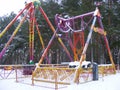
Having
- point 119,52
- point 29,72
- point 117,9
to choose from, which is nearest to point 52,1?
point 117,9

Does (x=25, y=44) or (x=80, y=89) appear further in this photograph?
(x=25, y=44)

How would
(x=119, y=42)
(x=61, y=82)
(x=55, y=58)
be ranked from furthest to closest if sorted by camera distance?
(x=55, y=58), (x=119, y=42), (x=61, y=82)

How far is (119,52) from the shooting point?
121 ft

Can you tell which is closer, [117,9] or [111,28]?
[111,28]

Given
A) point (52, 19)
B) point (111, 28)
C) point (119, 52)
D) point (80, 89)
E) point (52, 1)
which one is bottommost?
point (80, 89)

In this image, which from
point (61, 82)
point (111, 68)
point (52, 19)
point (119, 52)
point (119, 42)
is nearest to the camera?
point (61, 82)

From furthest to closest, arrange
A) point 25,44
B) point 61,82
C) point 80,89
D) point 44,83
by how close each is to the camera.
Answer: point 25,44 < point 44,83 < point 61,82 < point 80,89

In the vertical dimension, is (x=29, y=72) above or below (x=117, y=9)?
below

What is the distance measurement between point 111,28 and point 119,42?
3.24 metres

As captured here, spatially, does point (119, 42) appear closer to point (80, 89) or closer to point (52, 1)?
point (52, 1)

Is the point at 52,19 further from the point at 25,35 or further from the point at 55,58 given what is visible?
the point at 55,58

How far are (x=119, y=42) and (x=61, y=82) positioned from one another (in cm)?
2000

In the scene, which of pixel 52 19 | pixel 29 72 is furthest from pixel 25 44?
pixel 29 72

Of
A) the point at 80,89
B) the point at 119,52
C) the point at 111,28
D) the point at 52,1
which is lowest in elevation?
the point at 80,89
